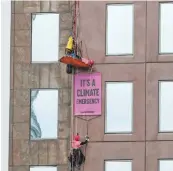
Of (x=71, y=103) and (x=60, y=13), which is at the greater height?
(x=60, y=13)

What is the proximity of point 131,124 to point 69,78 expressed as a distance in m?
1.83

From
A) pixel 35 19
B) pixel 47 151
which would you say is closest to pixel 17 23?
pixel 35 19

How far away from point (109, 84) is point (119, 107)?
0.59 metres

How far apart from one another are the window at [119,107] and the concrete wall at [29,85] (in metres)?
0.95

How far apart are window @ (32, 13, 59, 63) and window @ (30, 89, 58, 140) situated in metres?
0.81

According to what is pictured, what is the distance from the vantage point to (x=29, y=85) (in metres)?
19.1

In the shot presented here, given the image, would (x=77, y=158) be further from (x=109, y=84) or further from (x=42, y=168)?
(x=109, y=84)

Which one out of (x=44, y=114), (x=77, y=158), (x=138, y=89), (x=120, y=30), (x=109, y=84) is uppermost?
(x=120, y=30)

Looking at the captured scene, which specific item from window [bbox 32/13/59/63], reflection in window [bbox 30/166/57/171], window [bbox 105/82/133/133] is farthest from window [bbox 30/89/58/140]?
window [bbox 105/82/133/133]

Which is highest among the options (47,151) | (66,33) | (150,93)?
(66,33)

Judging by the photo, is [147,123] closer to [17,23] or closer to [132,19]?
[132,19]

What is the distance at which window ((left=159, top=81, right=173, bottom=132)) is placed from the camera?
18.5 meters

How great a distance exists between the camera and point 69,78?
1898 cm

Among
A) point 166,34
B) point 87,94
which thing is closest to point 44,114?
point 87,94
